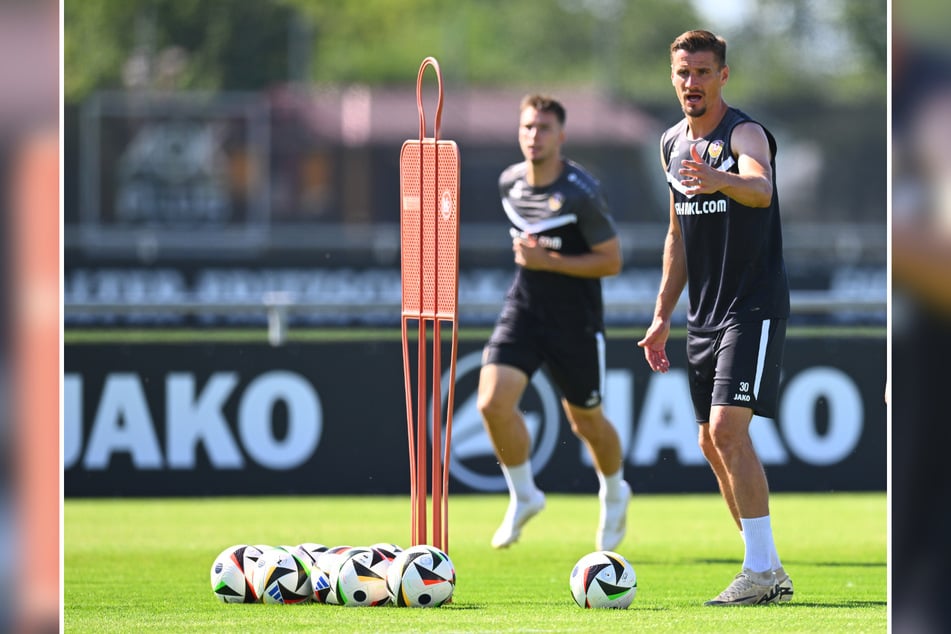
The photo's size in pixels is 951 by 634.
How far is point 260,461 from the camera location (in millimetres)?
13328

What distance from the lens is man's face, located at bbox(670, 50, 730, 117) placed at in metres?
7.36

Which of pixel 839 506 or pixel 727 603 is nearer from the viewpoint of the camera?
pixel 727 603

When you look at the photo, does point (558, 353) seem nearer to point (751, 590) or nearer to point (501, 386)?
point (501, 386)

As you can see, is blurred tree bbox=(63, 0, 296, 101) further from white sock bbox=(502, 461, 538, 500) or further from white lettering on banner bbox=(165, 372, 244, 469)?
white sock bbox=(502, 461, 538, 500)

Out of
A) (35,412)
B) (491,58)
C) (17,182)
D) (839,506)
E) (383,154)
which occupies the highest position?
(491,58)

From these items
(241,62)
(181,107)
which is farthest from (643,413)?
(241,62)

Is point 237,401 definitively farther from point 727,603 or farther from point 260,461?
point 727,603

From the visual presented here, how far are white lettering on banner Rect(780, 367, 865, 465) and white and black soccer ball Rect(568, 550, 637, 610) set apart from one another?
6.41 metres

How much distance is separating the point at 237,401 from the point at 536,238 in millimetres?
4042

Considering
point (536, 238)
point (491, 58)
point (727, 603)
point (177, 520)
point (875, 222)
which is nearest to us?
point (727, 603)

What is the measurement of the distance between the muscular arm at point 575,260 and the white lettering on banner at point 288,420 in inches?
154

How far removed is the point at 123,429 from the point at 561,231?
15.2 ft

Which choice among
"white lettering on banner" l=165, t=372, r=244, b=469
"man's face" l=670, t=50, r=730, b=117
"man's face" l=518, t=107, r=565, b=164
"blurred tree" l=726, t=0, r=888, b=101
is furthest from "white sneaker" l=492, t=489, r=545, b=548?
"blurred tree" l=726, t=0, r=888, b=101

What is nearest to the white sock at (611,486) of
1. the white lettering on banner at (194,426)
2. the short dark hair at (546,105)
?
the short dark hair at (546,105)
